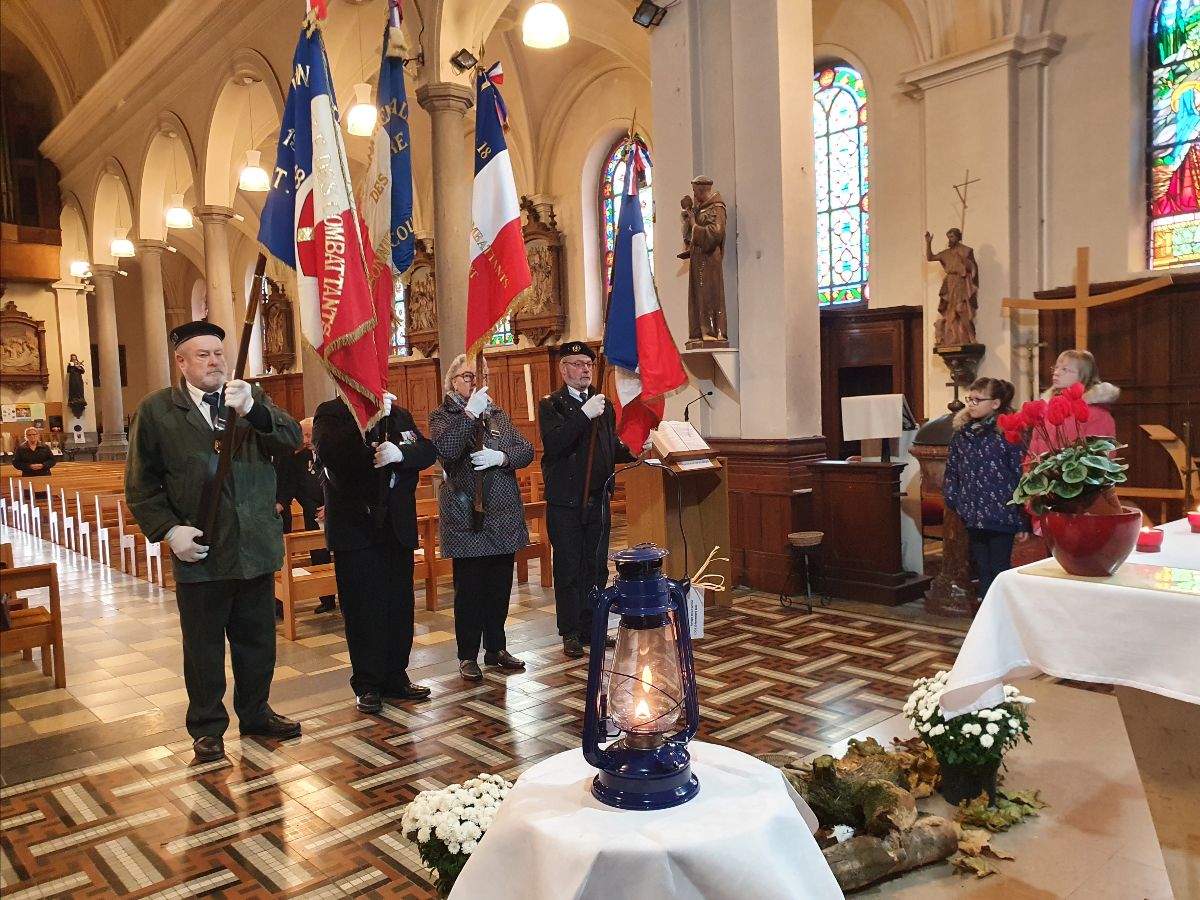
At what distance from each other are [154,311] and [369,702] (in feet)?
49.2

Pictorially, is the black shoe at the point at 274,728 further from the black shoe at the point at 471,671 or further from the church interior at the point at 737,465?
the black shoe at the point at 471,671

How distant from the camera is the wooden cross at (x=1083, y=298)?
7.99 m

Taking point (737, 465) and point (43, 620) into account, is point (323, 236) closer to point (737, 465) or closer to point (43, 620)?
point (43, 620)

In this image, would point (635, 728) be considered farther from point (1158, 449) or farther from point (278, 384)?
point (278, 384)

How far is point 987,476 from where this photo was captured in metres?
4.66

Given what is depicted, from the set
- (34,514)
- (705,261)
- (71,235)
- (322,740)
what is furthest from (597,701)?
(71,235)

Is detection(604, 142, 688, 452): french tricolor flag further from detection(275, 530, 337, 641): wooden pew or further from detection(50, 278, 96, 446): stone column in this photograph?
detection(50, 278, 96, 446): stone column

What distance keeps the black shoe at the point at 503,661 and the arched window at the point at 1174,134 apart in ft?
25.3

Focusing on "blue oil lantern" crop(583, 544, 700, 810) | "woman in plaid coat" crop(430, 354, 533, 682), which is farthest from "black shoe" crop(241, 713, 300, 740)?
"blue oil lantern" crop(583, 544, 700, 810)

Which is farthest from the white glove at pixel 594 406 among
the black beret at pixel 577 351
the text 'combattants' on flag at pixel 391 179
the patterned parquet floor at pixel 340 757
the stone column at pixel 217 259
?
the stone column at pixel 217 259

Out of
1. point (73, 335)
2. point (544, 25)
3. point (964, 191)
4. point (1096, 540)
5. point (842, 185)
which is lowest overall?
point (1096, 540)

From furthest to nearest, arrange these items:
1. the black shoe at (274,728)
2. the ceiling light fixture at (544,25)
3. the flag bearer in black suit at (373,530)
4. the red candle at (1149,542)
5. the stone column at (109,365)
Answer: the stone column at (109,365), the ceiling light fixture at (544,25), the flag bearer in black suit at (373,530), the black shoe at (274,728), the red candle at (1149,542)

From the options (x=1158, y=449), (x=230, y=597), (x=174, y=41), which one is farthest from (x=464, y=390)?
(x=174, y=41)

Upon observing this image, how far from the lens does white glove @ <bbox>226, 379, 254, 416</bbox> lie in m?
3.51
